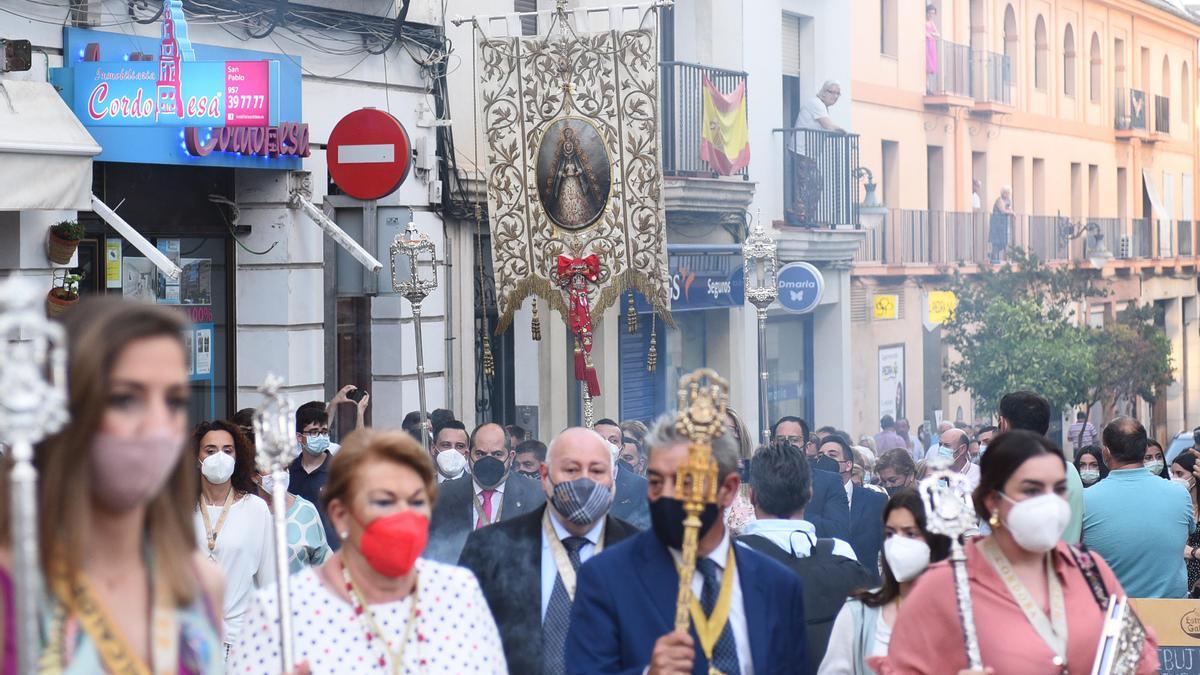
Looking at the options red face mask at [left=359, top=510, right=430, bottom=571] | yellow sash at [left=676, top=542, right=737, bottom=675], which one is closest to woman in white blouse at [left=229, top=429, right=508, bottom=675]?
red face mask at [left=359, top=510, right=430, bottom=571]

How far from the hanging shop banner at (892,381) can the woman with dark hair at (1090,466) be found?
15449 millimetres

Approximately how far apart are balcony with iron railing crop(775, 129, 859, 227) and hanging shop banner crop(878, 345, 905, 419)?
150 inches

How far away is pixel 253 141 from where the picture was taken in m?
13.5

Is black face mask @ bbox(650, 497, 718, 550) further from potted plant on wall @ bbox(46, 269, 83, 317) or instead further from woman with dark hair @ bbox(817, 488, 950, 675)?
potted plant on wall @ bbox(46, 269, 83, 317)

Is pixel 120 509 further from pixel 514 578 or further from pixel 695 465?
pixel 514 578

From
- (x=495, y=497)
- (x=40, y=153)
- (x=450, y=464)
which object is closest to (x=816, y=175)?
(x=40, y=153)

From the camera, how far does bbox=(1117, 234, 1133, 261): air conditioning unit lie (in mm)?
39094

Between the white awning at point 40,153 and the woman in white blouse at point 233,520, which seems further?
the white awning at point 40,153

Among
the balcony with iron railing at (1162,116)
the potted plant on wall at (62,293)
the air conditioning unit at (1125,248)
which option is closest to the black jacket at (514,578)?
the potted plant on wall at (62,293)

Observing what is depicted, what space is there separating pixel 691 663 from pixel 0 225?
8.60 metres

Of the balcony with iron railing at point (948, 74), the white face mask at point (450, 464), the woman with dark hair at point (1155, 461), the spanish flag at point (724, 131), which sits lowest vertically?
the woman with dark hair at point (1155, 461)

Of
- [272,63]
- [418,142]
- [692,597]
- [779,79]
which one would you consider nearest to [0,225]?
[272,63]

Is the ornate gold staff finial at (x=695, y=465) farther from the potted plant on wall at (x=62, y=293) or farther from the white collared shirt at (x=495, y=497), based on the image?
the potted plant on wall at (x=62, y=293)

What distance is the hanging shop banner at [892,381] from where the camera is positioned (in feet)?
91.6
